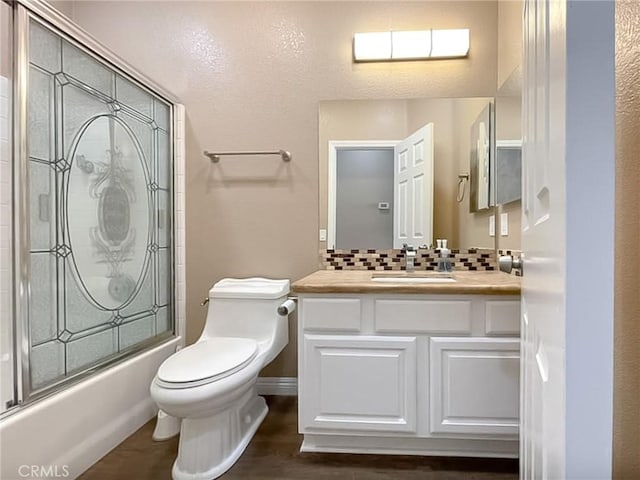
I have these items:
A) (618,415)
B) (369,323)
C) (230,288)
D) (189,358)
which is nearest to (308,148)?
(230,288)

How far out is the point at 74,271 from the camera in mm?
1715

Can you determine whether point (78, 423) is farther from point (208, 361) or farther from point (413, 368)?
point (413, 368)

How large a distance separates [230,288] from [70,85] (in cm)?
119

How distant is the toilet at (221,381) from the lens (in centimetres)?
146

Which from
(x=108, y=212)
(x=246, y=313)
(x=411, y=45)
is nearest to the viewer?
(x=108, y=212)

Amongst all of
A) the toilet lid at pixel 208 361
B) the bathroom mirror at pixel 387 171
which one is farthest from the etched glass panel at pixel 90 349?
the bathroom mirror at pixel 387 171

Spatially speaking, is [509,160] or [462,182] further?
[462,182]

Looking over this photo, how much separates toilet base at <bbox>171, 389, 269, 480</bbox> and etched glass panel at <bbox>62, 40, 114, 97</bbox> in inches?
60.8

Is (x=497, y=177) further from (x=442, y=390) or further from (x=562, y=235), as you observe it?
(x=562, y=235)

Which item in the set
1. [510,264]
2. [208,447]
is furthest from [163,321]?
[510,264]

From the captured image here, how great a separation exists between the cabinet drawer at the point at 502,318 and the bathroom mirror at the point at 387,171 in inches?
26.1

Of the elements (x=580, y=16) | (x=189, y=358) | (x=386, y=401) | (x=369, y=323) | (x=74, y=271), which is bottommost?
(x=386, y=401)

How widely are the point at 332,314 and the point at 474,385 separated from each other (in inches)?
25.0

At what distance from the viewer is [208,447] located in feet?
5.11
